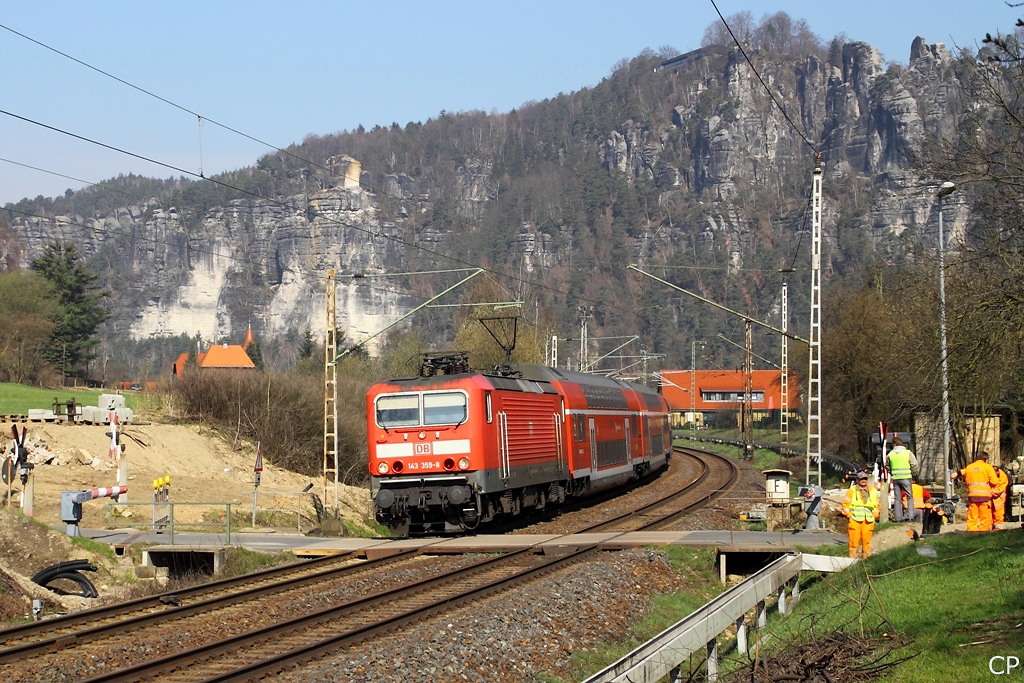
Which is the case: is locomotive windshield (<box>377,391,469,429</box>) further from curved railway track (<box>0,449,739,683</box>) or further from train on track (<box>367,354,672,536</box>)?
curved railway track (<box>0,449,739,683</box>)

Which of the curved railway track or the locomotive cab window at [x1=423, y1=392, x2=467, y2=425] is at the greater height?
the locomotive cab window at [x1=423, y1=392, x2=467, y2=425]

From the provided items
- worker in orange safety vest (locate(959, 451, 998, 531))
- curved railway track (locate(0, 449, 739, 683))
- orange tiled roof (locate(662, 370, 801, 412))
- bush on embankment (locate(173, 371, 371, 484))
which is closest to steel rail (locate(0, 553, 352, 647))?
curved railway track (locate(0, 449, 739, 683))

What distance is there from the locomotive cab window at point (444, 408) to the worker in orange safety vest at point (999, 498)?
389 inches

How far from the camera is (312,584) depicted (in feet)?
53.3

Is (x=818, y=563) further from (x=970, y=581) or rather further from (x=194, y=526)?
(x=194, y=526)

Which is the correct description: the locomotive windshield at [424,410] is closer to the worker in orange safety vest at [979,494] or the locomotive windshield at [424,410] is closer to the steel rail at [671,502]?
the steel rail at [671,502]

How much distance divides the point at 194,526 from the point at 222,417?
21.6 metres

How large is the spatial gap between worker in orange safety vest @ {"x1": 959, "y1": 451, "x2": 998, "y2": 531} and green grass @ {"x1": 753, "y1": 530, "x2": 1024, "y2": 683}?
4.18 ft

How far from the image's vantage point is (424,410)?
22.4m

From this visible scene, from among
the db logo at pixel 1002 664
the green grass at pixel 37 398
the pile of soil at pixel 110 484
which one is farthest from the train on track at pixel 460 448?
the green grass at pixel 37 398

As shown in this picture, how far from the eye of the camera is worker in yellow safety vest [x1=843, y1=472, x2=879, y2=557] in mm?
16969

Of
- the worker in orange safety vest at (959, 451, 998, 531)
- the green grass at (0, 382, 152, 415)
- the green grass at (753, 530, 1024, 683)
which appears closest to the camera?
the green grass at (753, 530, 1024, 683)

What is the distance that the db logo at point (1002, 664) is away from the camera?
861 cm

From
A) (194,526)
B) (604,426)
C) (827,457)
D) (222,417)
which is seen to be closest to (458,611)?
(194,526)
